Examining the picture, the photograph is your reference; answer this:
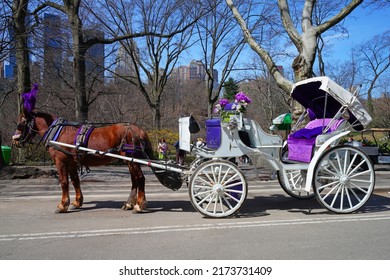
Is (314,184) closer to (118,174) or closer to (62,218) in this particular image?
(62,218)

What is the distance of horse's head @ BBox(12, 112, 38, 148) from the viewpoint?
7.76 metres

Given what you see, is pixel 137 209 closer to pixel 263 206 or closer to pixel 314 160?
pixel 263 206

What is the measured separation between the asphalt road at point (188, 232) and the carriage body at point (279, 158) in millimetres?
415

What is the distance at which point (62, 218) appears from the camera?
6.99 metres

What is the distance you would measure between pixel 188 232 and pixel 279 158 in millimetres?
2622

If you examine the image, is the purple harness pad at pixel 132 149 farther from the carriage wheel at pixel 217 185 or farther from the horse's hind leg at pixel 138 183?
the carriage wheel at pixel 217 185

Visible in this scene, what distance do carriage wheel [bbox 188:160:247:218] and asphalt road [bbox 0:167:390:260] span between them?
0.26 metres

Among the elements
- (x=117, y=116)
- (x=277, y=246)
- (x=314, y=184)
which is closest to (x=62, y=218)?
(x=277, y=246)

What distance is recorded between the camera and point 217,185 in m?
6.68

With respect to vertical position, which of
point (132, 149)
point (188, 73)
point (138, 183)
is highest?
point (188, 73)

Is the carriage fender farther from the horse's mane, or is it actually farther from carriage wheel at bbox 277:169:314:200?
the horse's mane

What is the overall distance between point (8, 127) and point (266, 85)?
89.5 feet

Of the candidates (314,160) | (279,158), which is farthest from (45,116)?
(314,160)

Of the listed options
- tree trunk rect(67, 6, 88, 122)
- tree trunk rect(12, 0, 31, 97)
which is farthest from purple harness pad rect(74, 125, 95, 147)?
tree trunk rect(67, 6, 88, 122)
